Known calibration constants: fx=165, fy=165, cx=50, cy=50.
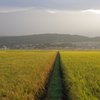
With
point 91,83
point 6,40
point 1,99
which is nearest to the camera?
point 1,99

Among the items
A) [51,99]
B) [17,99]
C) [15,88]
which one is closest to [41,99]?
[51,99]

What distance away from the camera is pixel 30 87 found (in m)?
8.20

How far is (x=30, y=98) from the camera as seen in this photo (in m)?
6.79

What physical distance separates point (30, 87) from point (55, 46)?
17041cm

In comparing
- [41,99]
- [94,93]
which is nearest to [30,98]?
[41,99]

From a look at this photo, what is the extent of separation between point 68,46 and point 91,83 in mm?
174020

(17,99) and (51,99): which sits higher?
(17,99)

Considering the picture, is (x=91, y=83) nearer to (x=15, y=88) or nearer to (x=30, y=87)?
(x=30, y=87)

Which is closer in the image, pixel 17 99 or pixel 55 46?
pixel 17 99

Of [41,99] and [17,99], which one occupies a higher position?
[17,99]

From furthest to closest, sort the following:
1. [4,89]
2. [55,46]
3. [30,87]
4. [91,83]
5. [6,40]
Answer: [6,40], [55,46], [91,83], [30,87], [4,89]

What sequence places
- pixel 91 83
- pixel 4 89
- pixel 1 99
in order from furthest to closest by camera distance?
pixel 91 83 < pixel 4 89 < pixel 1 99

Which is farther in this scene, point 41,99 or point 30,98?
point 41,99

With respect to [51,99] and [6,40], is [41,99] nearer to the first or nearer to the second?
[51,99]
